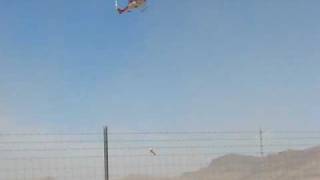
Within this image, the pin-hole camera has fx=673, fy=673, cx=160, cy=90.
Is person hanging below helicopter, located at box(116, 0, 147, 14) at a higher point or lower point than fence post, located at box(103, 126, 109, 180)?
higher

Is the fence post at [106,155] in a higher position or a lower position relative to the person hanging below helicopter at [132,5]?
lower

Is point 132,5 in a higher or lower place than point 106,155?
higher

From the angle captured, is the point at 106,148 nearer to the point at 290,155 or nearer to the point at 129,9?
the point at 129,9

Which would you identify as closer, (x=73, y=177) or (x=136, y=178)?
(x=73, y=177)

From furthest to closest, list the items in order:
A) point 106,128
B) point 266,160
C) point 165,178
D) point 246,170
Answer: point 246,170
point 266,160
point 165,178
point 106,128

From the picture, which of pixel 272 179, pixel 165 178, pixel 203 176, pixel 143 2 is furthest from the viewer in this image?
pixel 203 176

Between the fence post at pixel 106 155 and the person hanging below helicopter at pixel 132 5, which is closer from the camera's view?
the fence post at pixel 106 155

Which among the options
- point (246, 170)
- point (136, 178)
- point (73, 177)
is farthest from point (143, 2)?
point (246, 170)

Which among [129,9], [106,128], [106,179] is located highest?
[129,9]

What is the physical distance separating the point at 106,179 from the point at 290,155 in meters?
13.3

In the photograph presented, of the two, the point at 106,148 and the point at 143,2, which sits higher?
the point at 143,2

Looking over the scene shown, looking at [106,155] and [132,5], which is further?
[132,5]

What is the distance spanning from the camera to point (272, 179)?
96.7 ft

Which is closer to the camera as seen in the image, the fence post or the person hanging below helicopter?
the fence post
